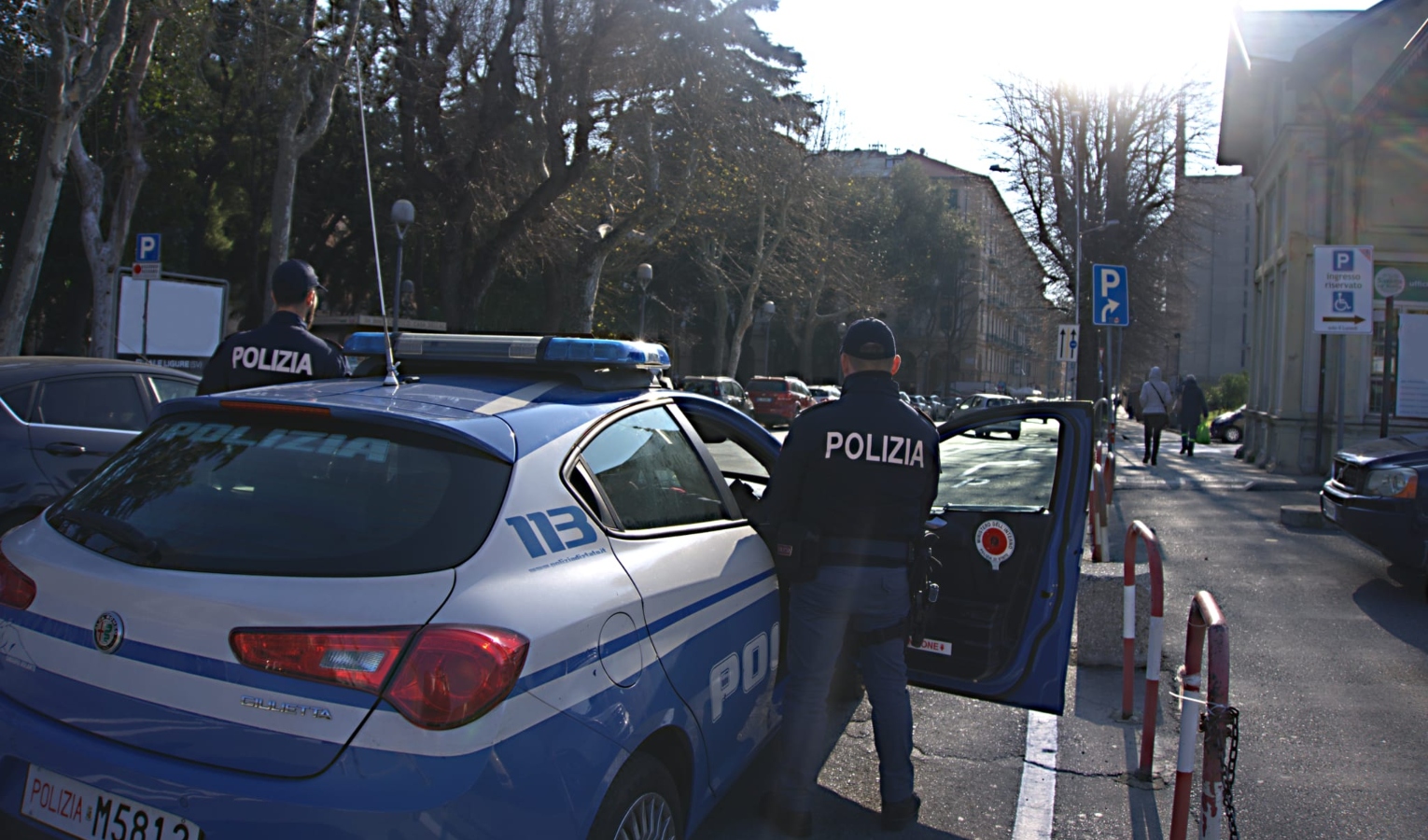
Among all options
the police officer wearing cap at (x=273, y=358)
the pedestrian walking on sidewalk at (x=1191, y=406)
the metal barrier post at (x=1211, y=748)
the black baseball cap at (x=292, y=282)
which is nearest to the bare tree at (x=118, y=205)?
the black baseball cap at (x=292, y=282)

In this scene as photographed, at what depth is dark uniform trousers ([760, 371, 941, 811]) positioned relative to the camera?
3.38 metres

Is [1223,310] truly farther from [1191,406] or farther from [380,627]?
[380,627]

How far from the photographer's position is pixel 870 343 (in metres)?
3.57

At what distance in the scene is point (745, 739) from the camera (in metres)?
3.26

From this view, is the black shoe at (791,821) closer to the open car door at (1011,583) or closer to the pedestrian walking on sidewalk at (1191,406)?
the open car door at (1011,583)

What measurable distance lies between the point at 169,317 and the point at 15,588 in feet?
61.0

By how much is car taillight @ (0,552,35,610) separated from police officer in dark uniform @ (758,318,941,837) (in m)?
2.10

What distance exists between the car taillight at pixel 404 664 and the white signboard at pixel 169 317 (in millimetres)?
18432

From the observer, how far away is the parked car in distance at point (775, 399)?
33.4 meters

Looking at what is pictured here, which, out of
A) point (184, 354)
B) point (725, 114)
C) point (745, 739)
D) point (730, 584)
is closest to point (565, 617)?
point (730, 584)

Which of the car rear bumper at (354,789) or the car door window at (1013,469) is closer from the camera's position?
the car rear bumper at (354,789)

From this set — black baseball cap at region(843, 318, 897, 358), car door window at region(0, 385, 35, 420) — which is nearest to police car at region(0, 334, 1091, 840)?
black baseball cap at region(843, 318, 897, 358)

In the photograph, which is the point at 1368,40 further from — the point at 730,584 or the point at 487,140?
the point at 730,584

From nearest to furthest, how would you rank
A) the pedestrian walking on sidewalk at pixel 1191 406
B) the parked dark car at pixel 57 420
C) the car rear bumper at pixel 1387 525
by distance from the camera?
the parked dark car at pixel 57 420, the car rear bumper at pixel 1387 525, the pedestrian walking on sidewalk at pixel 1191 406
